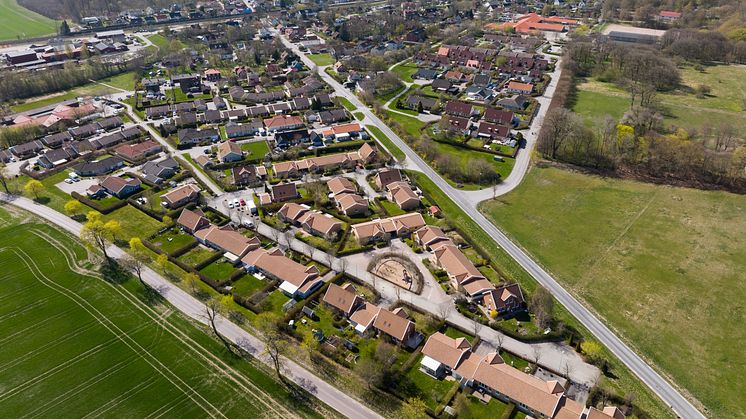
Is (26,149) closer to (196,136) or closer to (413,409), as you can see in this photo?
(196,136)

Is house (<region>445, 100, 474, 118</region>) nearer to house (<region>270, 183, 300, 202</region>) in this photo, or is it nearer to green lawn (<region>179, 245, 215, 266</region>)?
house (<region>270, 183, 300, 202</region>)

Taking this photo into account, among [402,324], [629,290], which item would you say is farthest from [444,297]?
[629,290]

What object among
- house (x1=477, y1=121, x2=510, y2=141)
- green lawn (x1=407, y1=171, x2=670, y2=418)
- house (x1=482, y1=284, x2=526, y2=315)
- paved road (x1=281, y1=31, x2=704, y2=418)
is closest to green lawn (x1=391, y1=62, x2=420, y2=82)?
house (x1=477, y1=121, x2=510, y2=141)

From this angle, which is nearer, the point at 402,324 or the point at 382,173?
the point at 402,324

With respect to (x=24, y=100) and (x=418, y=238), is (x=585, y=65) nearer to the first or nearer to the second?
(x=418, y=238)

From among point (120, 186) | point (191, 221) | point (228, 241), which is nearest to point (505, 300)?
point (228, 241)

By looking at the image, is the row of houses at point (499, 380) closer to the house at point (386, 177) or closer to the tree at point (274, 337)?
the tree at point (274, 337)

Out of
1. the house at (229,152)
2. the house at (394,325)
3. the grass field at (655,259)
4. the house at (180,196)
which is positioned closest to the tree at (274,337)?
the house at (394,325)
